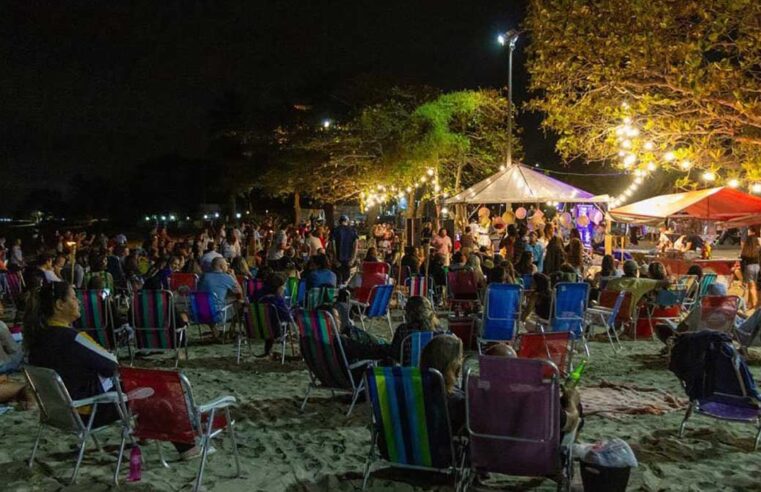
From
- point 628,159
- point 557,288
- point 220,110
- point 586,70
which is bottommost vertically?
→ point 557,288

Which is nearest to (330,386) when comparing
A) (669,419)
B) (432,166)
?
(669,419)

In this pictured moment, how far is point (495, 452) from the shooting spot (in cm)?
369

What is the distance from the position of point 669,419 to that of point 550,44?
7595 mm

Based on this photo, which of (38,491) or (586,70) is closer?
(38,491)

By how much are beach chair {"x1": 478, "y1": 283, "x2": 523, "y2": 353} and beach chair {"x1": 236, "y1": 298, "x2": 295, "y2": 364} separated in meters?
2.40

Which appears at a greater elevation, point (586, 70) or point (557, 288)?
point (586, 70)

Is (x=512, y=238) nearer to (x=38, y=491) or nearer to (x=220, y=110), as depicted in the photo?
(x=38, y=491)

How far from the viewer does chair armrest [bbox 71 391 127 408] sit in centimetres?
401

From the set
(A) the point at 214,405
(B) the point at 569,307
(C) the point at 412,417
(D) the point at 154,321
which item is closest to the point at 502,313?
(B) the point at 569,307

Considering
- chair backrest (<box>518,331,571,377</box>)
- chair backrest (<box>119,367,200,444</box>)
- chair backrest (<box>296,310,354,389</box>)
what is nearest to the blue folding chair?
chair backrest (<box>518,331,571,377</box>)

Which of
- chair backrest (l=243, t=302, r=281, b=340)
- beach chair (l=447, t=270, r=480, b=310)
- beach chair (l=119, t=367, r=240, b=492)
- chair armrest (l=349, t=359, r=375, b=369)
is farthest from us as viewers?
beach chair (l=447, t=270, r=480, b=310)

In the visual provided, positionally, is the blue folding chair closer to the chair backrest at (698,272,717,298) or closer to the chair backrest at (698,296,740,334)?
the chair backrest at (698,296,740,334)

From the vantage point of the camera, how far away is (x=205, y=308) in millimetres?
8438

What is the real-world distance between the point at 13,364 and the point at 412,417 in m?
4.03
